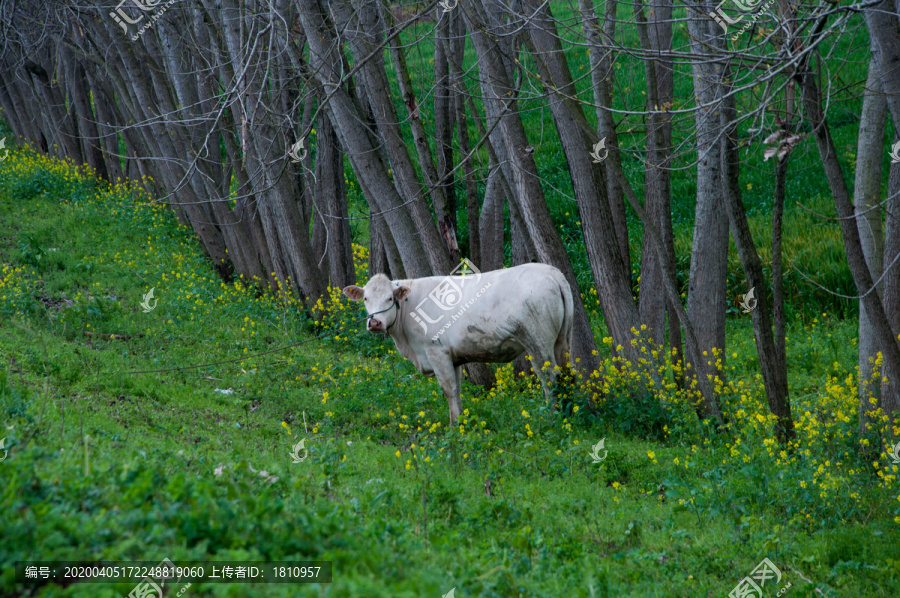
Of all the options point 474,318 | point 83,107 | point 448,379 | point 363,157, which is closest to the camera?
point 474,318

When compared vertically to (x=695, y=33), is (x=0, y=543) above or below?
below

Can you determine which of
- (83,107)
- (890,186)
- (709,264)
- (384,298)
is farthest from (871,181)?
(83,107)

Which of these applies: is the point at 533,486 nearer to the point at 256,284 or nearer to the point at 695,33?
the point at 695,33

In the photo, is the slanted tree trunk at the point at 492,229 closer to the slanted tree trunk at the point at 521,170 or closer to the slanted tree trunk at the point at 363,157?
the slanted tree trunk at the point at 363,157

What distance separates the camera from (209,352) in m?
10.8

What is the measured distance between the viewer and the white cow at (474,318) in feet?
27.9

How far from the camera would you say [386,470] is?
21.8 feet

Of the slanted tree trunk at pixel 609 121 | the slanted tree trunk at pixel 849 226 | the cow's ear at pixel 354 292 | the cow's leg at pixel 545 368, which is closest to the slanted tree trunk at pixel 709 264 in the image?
the slanted tree trunk at pixel 609 121

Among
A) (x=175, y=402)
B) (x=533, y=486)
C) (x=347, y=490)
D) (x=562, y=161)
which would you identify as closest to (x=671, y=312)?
(x=533, y=486)

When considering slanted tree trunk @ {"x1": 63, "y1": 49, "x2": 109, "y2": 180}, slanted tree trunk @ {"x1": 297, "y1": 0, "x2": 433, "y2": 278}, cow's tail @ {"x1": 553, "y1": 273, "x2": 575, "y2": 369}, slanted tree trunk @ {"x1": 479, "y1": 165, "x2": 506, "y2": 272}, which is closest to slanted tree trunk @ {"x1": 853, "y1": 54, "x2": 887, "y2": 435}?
cow's tail @ {"x1": 553, "y1": 273, "x2": 575, "y2": 369}

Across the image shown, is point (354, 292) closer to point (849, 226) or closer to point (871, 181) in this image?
point (849, 226)

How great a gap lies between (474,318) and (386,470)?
261cm

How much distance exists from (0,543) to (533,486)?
4392mm

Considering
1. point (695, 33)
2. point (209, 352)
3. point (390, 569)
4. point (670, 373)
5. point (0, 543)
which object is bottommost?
point (670, 373)
